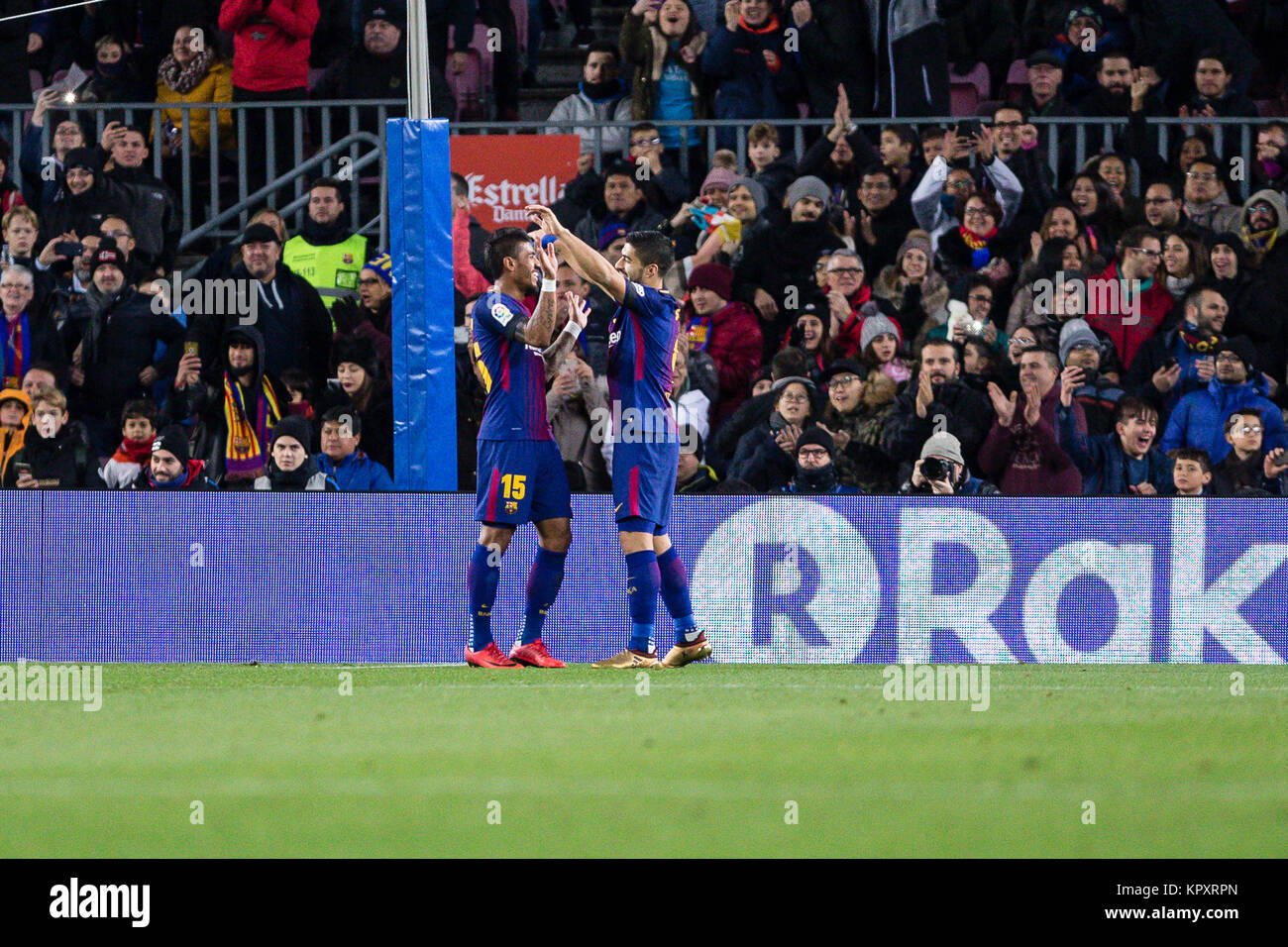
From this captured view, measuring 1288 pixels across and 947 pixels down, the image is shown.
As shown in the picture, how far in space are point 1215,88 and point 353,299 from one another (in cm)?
673

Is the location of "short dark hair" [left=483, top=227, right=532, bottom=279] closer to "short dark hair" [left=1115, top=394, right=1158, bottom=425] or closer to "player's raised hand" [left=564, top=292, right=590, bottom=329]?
"player's raised hand" [left=564, top=292, right=590, bottom=329]

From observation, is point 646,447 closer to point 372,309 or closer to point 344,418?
point 344,418

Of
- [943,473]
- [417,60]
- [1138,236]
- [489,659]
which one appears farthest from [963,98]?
[489,659]

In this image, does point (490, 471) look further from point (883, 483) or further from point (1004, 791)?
point (1004, 791)

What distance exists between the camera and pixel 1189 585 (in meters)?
10.6

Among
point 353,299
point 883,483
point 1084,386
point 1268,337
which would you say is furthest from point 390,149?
point 1268,337

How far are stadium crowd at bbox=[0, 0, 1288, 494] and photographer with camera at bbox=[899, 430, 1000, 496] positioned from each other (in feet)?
0.06

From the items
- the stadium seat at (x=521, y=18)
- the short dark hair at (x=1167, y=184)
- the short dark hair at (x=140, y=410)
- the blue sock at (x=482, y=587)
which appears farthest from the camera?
the stadium seat at (x=521, y=18)

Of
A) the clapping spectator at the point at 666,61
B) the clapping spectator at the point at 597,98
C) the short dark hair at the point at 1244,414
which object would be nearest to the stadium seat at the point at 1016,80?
the clapping spectator at the point at 666,61

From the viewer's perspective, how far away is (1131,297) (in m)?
13.0

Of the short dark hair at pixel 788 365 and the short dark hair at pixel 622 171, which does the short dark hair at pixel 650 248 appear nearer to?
the short dark hair at pixel 788 365

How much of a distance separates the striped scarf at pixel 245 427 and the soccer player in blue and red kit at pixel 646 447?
3.97 metres

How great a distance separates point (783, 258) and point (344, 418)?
3.33 meters

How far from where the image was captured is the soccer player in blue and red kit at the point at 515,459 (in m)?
9.31
